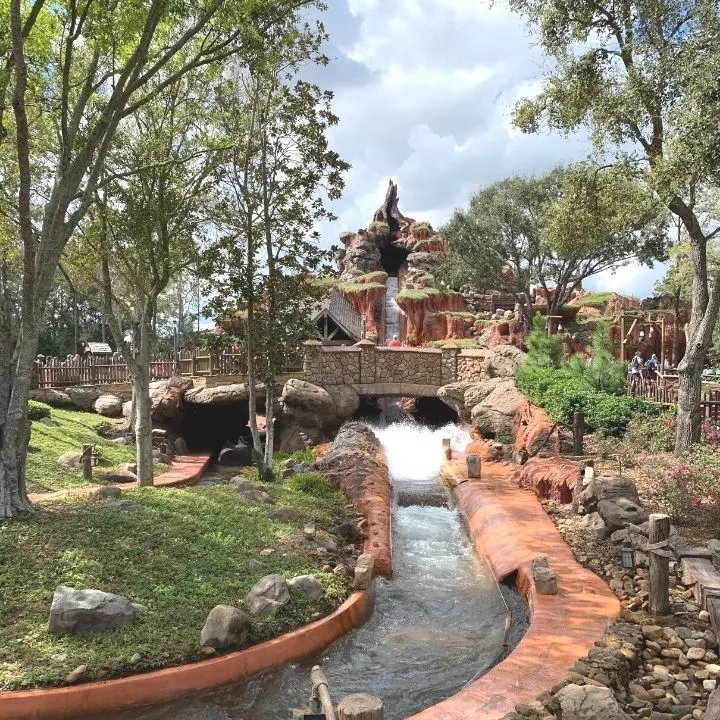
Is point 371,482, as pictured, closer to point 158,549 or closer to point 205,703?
point 158,549

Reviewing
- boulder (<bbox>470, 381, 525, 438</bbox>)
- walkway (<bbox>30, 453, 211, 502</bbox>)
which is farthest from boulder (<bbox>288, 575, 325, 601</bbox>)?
boulder (<bbox>470, 381, 525, 438</bbox>)

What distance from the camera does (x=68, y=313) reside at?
4588 centimetres

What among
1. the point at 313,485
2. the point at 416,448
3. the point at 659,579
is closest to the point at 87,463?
the point at 313,485

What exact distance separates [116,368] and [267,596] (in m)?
19.0

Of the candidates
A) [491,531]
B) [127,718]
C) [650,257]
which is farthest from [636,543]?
[650,257]

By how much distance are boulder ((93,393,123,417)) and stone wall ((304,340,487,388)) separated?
291 inches

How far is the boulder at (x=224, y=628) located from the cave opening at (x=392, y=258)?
43.3 meters

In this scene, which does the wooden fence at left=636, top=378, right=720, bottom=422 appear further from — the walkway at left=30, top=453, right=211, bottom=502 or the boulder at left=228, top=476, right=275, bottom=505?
the walkway at left=30, top=453, right=211, bottom=502

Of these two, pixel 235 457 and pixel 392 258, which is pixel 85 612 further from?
pixel 392 258

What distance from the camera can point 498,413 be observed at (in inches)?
717

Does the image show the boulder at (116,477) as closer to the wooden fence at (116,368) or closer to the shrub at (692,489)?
the wooden fence at (116,368)

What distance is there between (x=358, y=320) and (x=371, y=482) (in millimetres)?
23686

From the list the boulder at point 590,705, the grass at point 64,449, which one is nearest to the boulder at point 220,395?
the grass at point 64,449

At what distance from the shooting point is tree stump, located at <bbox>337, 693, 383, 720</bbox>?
11.4ft
